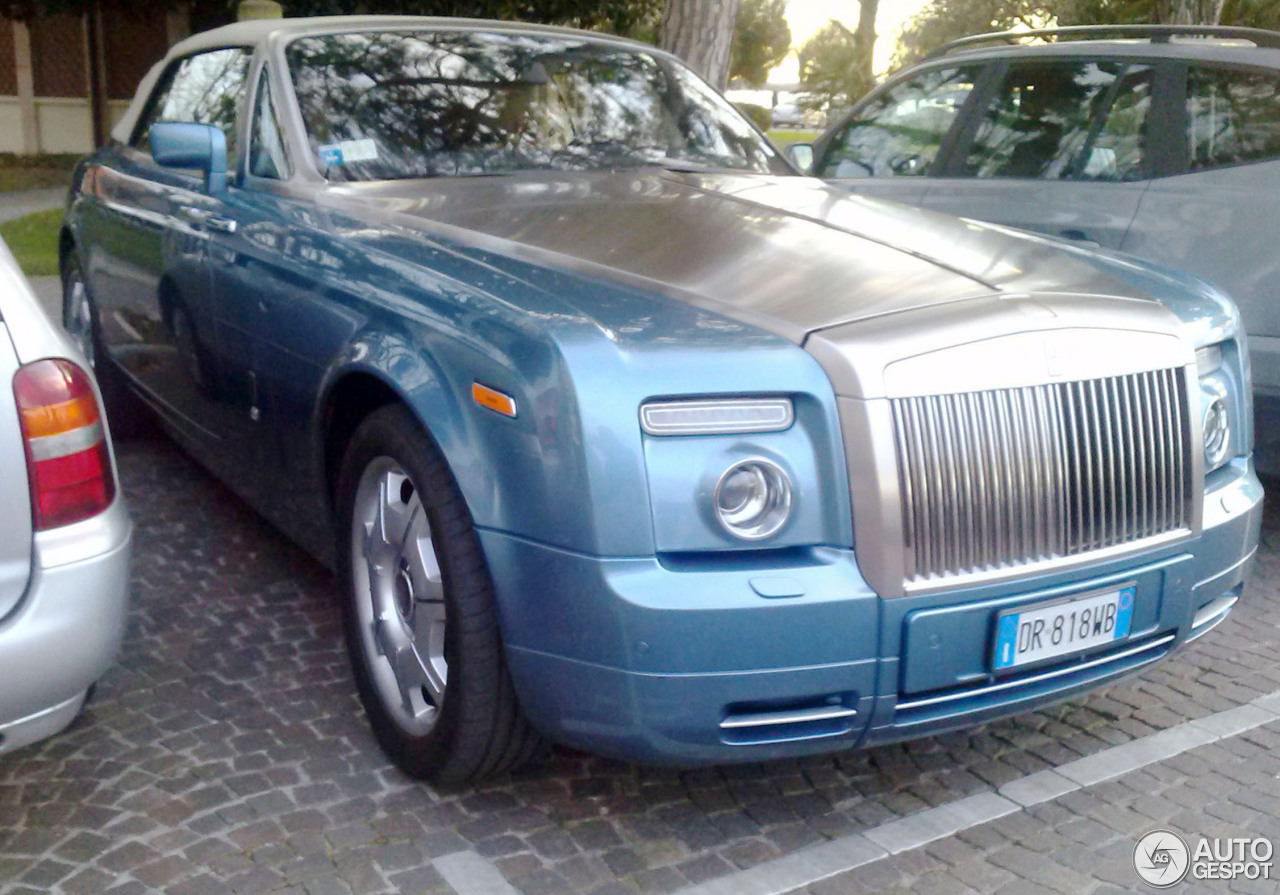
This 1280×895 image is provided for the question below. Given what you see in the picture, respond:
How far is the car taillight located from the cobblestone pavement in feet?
2.41

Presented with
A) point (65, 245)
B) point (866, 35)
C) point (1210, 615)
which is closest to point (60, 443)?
point (1210, 615)

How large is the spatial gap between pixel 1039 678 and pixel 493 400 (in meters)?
1.28

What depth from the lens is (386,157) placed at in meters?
3.85

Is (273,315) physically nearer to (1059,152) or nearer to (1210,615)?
(1210,615)

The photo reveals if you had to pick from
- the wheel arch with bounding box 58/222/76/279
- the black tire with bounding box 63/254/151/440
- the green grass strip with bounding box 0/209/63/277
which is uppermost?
the wheel arch with bounding box 58/222/76/279

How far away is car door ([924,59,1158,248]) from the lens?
5.36m

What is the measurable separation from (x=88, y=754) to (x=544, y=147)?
2.20 metres

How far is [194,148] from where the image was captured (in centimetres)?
396

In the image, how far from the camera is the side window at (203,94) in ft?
14.4

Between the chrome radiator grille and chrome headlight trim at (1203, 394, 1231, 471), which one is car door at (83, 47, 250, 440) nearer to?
the chrome radiator grille

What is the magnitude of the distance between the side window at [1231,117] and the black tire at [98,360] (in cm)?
437

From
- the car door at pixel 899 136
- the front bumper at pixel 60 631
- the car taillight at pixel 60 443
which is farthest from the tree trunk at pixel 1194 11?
the front bumper at pixel 60 631

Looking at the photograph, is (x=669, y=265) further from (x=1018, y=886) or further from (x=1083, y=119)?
(x=1083, y=119)

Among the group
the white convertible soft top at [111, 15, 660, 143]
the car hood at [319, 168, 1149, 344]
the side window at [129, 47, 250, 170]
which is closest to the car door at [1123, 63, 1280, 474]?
the car hood at [319, 168, 1149, 344]
